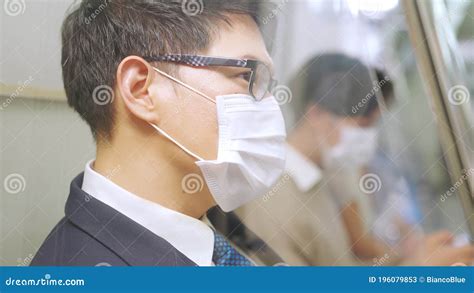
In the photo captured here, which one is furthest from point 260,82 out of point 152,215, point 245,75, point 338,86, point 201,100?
point 152,215

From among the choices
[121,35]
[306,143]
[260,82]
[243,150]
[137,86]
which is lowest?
[306,143]

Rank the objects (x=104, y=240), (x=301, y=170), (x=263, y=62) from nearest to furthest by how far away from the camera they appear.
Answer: (x=104, y=240) → (x=263, y=62) → (x=301, y=170)

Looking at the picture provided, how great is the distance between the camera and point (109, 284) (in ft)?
4.10

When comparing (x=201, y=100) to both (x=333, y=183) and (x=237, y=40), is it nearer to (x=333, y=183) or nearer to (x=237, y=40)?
(x=237, y=40)

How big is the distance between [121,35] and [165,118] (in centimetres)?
21

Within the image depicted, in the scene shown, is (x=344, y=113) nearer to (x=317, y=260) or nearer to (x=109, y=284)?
(x=317, y=260)

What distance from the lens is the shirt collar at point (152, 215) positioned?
3.82 feet

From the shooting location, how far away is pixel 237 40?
1.18 m

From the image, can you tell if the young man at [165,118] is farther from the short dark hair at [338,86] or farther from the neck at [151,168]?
the short dark hair at [338,86]

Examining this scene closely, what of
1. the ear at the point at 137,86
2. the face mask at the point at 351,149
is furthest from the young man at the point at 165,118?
the face mask at the point at 351,149

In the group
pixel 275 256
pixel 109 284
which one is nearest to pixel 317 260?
pixel 275 256

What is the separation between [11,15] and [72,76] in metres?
0.27

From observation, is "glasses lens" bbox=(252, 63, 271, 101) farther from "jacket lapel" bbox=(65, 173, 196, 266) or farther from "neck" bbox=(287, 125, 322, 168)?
"jacket lapel" bbox=(65, 173, 196, 266)

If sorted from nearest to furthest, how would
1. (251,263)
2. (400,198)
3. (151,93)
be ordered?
(151,93)
(251,263)
(400,198)
